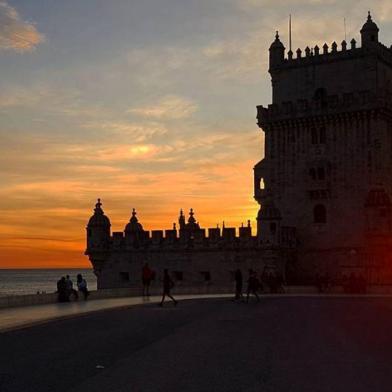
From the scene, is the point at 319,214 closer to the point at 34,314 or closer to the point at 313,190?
the point at 313,190

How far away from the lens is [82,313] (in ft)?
91.7

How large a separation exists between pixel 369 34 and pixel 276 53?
25.8 ft

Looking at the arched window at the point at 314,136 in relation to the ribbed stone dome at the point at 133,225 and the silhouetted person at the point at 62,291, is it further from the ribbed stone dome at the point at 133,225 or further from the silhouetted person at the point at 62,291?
the silhouetted person at the point at 62,291

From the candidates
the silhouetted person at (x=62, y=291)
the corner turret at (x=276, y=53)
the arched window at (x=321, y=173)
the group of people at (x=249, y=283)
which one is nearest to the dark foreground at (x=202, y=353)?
the silhouetted person at (x=62, y=291)

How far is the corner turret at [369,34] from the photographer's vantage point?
2178 inches

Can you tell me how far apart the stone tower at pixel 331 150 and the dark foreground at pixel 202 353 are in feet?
84.4

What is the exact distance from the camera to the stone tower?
53.5m

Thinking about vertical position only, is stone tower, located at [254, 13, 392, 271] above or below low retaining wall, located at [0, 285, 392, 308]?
above

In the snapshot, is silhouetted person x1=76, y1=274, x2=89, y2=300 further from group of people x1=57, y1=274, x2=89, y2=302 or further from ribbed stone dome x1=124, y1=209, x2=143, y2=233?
ribbed stone dome x1=124, y1=209, x2=143, y2=233

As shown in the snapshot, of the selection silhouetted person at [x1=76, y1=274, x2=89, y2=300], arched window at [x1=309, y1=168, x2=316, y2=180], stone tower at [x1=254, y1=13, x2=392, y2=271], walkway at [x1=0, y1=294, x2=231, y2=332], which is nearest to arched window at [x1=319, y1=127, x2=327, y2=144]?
stone tower at [x1=254, y1=13, x2=392, y2=271]

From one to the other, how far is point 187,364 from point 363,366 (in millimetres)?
3603

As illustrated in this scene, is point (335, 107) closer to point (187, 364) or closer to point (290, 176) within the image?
point (290, 176)

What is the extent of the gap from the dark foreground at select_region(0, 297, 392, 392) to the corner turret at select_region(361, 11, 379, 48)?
3166cm

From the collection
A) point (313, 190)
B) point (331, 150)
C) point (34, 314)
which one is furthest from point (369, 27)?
point (34, 314)
